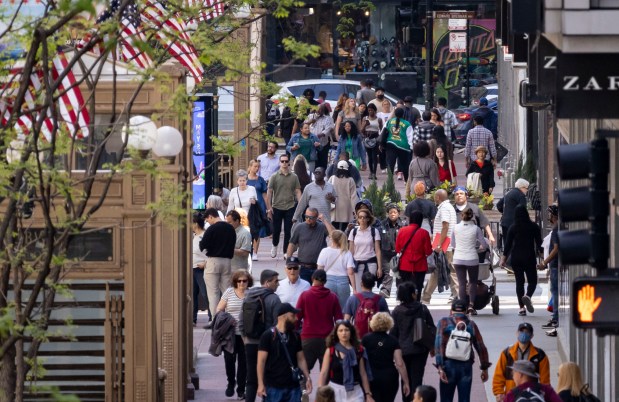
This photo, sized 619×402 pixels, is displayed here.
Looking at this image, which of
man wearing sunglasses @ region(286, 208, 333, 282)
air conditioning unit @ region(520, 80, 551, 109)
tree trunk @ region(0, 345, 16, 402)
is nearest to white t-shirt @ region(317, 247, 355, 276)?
→ man wearing sunglasses @ region(286, 208, 333, 282)

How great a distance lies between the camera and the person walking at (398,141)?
109ft

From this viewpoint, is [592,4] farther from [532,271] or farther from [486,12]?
[486,12]

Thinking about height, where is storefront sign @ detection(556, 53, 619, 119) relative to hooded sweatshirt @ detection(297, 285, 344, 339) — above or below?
above

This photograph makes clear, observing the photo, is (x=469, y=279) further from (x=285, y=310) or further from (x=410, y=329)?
(x=285, y=310)

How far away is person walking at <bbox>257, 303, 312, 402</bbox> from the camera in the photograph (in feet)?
49.9

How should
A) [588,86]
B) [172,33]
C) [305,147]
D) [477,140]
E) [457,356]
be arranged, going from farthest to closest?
1. [477,140]
2. [305,147]
3. [457,356]
4. [172,33]
5. [588,86]

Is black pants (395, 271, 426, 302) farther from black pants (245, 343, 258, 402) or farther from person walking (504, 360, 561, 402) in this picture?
person walking (504, 360, 561, 402)

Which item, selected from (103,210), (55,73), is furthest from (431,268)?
(55,73)

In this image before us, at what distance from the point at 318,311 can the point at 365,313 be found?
0.55 metres

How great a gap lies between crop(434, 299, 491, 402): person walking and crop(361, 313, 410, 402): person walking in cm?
44

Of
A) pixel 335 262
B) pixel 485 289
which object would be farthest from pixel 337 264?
pixel 485 289

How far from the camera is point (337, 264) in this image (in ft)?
63.3

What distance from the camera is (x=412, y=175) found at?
89.9 ft

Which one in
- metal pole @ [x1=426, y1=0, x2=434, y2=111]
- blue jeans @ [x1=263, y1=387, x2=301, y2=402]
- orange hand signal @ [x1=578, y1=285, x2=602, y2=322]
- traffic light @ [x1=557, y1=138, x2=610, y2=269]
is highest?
metal pole @ [x1=426, y1=0, x2=434, y2=111]
